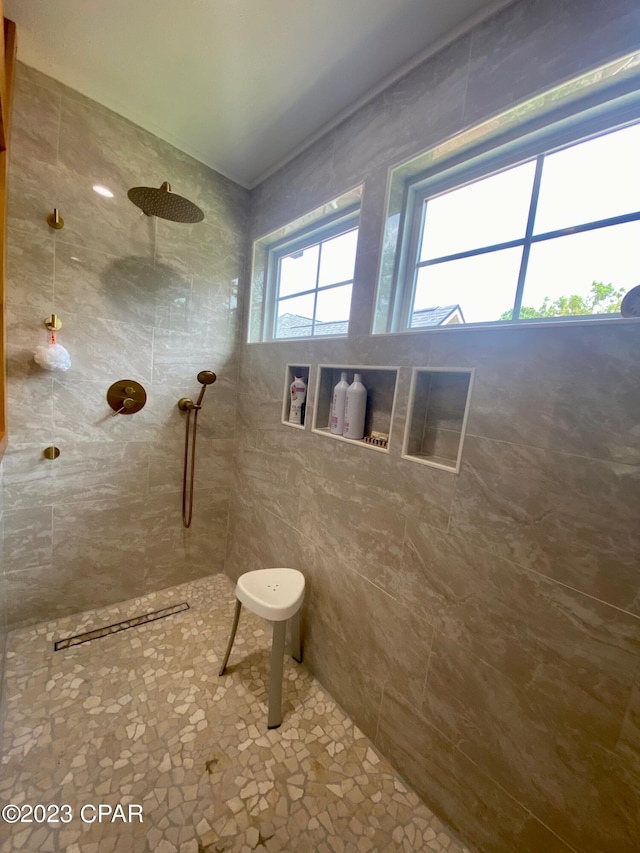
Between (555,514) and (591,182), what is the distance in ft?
2.90

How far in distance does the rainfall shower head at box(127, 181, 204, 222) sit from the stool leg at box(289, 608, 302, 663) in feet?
6.23

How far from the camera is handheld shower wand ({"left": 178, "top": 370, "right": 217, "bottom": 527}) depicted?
1.74 metres

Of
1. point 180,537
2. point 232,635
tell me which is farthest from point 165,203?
point 232,635

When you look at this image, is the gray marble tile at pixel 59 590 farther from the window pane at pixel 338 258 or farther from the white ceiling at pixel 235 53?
the white ceiling at pixel 235 53

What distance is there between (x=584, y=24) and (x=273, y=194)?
132 cm

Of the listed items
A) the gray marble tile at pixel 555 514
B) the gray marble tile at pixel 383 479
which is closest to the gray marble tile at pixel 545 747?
the gray marble tile at pixel 555 514

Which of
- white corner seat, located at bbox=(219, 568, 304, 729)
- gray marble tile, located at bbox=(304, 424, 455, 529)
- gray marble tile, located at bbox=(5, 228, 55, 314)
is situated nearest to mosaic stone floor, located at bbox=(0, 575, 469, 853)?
white corner seat, located at bbox=(219, 568, 304, 729)

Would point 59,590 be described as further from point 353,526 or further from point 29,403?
point 353,526

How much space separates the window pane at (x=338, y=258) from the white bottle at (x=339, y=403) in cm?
54

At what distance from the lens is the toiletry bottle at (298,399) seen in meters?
1.51

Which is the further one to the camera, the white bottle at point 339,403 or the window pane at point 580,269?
the white bottle at point 339,403

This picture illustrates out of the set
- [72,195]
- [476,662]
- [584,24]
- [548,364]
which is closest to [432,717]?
[476,662]

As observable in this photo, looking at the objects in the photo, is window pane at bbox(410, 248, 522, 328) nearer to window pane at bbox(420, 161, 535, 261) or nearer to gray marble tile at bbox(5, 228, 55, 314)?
window pane at bbox(420, 161, 535, 261)

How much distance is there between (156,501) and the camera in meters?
1.81
